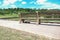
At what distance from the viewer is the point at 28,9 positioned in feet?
69.2

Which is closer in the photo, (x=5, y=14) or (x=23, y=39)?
(x=23, y=39)

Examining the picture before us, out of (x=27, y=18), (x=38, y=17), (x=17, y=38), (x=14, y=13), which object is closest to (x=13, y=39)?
(x=17, y=38)

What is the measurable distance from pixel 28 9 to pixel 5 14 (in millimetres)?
9035

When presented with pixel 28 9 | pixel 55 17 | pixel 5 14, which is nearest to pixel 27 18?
pixel 55 17

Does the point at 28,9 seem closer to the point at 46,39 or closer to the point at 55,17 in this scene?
the point at 55,17

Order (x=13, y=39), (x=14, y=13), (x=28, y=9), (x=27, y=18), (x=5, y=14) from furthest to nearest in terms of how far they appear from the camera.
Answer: (x=5, y=14) < (x=14, y=13) < (x=28, y=9) < (x=27, y=18) < (x=13, y=39)

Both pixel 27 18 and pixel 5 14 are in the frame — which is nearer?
pixel 27 18

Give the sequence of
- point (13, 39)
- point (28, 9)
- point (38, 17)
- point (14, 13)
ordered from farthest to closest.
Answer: point (14, 13)
point (28, 9)
point (38, 17)
point (13, 39)

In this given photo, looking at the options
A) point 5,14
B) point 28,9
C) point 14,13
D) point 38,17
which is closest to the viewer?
point 38,17

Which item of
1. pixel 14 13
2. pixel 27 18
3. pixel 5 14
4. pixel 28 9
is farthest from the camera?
pixel 5 14

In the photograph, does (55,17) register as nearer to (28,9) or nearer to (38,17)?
(38,17)

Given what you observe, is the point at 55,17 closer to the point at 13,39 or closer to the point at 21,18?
the point at 21,18

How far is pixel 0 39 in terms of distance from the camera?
7.41 m

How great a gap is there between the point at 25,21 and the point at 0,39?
8.70m
